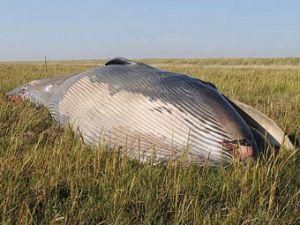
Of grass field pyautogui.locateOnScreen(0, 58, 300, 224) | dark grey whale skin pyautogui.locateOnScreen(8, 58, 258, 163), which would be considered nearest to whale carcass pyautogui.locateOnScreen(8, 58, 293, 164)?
dark grey whale skin pyautogui.locateOnScreen(8, 58, 258, 163)

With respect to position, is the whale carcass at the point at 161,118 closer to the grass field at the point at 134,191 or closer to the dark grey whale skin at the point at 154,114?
the dark grey whale skin at the point at 154,114

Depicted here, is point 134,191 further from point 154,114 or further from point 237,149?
point 154,114

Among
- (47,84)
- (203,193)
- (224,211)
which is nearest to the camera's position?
(224,211)

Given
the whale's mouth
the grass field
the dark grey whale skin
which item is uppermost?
the dark grey whale skin

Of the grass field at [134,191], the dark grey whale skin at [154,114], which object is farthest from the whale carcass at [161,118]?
the grass field at [134,191]

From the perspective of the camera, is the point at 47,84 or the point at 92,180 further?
the point at 47,84

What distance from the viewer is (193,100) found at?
3590 millimetres

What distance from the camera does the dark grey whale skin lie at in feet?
11.0

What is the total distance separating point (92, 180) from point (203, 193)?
68 cm

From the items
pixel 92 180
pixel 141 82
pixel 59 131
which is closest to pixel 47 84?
pixel 59 131

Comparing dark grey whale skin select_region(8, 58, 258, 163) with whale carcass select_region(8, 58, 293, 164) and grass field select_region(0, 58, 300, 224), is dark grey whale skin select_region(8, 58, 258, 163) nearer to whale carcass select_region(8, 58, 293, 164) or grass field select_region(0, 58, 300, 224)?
whale carcass select_region(8, 58, 293, 164)

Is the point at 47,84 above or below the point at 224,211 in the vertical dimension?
above

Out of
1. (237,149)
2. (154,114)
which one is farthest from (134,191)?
(154,114)

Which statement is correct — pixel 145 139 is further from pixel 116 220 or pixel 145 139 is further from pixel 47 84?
pixel 47 84
